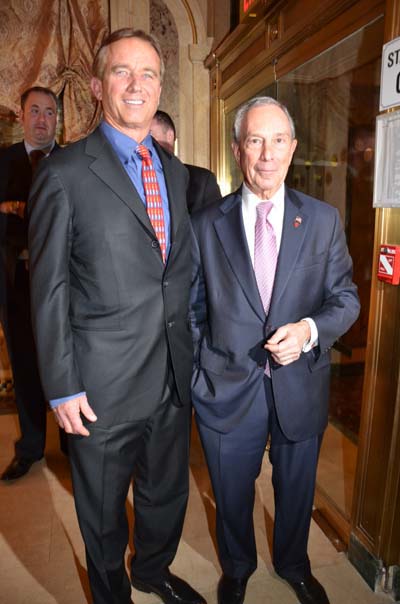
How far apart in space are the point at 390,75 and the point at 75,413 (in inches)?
59.8

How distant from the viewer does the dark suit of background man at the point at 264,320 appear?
1592mm

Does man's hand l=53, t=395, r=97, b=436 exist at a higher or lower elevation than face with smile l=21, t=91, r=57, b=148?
lower

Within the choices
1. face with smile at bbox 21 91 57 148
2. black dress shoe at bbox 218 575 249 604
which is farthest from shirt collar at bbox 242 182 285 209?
face with smile at bbox 21 91 57 148

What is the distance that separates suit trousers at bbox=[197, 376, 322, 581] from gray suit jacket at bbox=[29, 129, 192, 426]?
1.23ft

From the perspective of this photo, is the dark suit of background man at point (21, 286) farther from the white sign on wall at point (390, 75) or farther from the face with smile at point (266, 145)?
the white sign on wall at point (390, 75)

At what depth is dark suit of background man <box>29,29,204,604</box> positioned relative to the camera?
4.69 feet

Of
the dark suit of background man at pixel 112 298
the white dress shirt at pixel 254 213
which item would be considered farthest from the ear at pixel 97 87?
the white dress shirt at pixel 254 213

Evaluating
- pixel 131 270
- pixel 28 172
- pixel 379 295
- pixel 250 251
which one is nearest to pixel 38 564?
pixel 131 270

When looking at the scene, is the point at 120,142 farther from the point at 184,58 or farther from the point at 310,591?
the point at 184,58

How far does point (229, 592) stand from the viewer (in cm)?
189

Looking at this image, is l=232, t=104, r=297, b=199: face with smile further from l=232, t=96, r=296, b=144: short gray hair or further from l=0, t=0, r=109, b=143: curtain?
l=0, t=0, r=109, b=143: curtain

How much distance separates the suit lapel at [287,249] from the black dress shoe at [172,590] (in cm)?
115

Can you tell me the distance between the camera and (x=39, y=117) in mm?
2748

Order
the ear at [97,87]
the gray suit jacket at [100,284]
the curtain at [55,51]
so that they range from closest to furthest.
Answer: the gray suit jacket at [100,284] < the ear at [97,87] < the curtain at [55,51]
